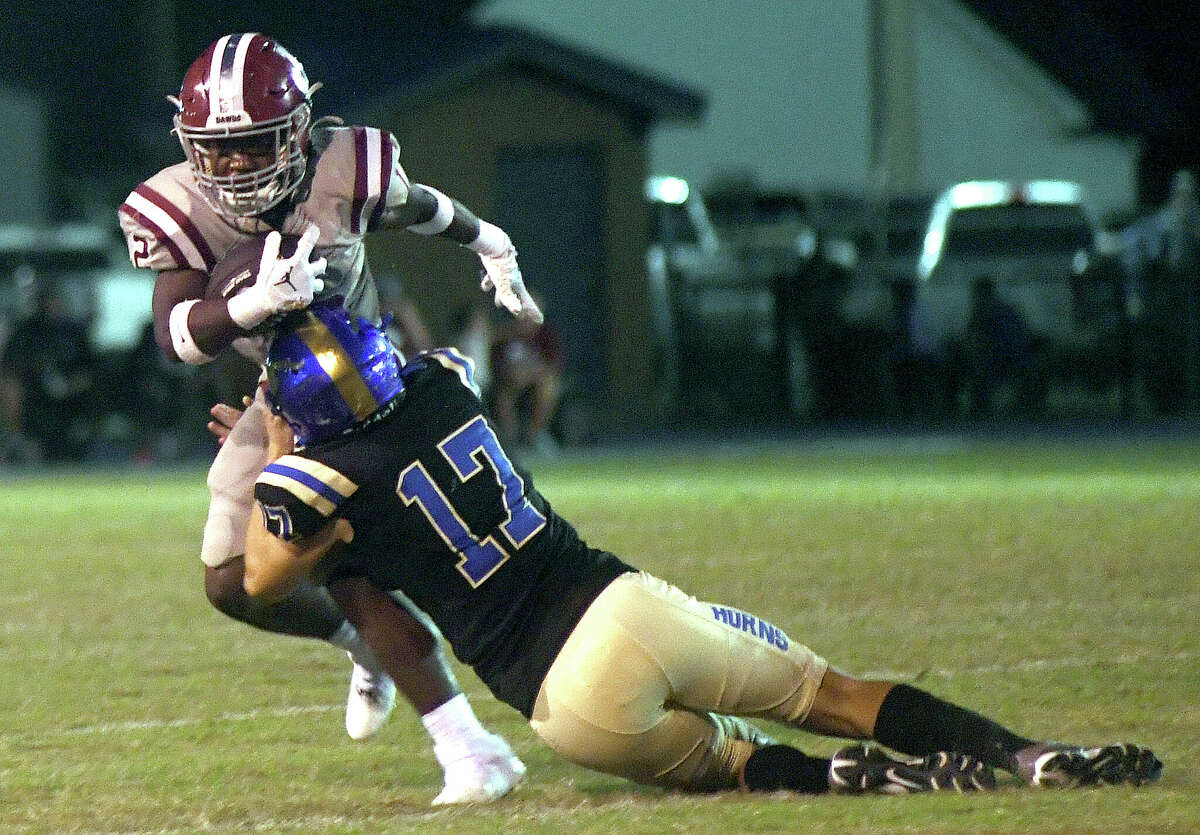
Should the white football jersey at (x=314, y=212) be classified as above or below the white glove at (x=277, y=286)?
above

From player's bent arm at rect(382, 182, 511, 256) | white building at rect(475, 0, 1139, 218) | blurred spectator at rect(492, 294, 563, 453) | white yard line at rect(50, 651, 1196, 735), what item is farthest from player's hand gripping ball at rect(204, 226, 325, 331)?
white building at rect(475, 0, 1139, 218)

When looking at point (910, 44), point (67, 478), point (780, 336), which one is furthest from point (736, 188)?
point (67, 478)

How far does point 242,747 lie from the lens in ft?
16.0

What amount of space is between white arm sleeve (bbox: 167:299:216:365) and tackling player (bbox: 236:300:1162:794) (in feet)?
1.47

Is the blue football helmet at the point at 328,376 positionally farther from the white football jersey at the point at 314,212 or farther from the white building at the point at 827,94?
the white building at the point at 827,94

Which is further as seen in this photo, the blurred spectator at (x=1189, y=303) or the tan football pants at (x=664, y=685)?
the blurred spectator at (x=1189, y=303)

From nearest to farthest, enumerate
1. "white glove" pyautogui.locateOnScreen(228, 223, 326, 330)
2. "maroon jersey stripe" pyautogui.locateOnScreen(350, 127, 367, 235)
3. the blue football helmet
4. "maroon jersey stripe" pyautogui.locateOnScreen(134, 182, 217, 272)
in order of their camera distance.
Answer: the blue football helmet, "white glove" pyautogui.locateOnScreen(228, 223, 326, 330), "maroon jersey stripe" pyautogui.locateOnScreen(134, 182, 217, 272), "maroon jersey stripe" pyautogui.locateOnScreen(350, 127, 367, 235)

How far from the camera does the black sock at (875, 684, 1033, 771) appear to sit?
411cm

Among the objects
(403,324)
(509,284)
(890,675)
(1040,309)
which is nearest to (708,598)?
(890,675)

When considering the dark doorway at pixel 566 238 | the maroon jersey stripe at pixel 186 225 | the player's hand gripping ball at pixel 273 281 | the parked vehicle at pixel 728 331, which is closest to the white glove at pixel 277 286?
the player's hand gripping ball at pixel 273 281

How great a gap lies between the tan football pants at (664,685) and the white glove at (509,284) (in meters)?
1.32

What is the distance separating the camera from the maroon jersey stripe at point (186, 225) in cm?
475

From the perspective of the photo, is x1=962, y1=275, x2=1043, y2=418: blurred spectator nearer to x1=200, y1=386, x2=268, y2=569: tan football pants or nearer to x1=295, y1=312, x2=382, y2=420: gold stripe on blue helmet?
x1=200, y1=386, x2=268, y2=569: tan football pants

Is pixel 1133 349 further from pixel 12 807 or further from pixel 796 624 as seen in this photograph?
pixel 12 807
